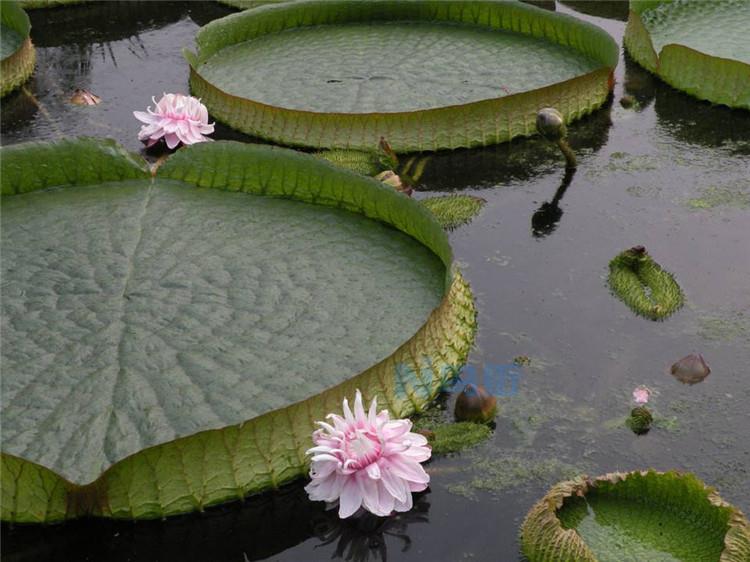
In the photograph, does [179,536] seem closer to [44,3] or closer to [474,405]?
[474,405]

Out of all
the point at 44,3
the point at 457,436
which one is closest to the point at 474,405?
the point at 457,436

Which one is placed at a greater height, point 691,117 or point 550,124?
point 550,124

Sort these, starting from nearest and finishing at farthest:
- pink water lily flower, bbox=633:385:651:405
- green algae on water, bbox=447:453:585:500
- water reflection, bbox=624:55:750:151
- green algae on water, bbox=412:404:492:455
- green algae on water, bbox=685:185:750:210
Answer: green algae on water, bbox=447:453:585:500
green algae on water, bbox=412:404:492:455
pink water lily flower, bbox=633:385:651:405
green algae on water, bbox=685:185:750:210
water reflection, bbox=624:55:750:151

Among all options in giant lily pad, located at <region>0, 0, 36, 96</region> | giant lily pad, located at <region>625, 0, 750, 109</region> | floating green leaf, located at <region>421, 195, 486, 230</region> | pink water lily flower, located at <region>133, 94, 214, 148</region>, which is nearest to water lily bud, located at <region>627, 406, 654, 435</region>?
floating green leaf, located at <region>421, 195, 486, 230</region>

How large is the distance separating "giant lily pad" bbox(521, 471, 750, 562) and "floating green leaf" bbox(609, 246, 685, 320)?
78 centimetres

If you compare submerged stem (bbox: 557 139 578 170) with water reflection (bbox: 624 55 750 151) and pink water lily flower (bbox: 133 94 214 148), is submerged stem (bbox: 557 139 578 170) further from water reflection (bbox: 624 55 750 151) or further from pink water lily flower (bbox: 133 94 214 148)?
pink water lily flower (bbox: 133 94 214 148)

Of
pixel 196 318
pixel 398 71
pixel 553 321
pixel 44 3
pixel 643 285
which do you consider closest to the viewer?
pixel 196 318

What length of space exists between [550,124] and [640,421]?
1301mm

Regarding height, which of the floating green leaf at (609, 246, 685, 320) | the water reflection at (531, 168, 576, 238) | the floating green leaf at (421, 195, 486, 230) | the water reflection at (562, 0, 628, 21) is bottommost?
the water reflection at (562, 0, 628, 21)

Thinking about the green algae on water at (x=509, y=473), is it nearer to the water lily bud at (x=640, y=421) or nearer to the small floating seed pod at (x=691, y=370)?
the water lily bud at (x=640, y=421)

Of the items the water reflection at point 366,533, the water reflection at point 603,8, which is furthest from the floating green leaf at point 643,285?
the water reflection at point 603,8

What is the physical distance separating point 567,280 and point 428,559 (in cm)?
109

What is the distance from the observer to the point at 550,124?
334 cm

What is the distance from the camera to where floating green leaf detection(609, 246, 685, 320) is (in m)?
2.71
